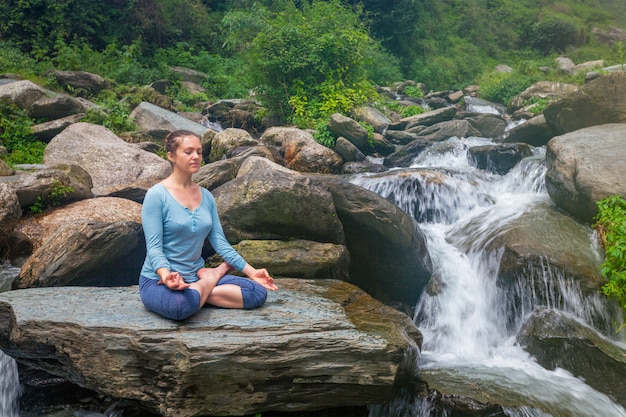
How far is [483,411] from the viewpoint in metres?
4.07

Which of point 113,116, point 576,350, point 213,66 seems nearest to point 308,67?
point 113,116

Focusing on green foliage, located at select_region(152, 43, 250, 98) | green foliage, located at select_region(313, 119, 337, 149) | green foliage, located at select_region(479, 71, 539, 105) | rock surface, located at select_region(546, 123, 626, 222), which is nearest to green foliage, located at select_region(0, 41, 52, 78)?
green foliage, located at select_region(152, 43, 250, 98)

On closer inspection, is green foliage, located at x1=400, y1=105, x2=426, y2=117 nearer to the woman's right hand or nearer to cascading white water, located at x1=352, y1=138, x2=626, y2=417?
cascading white water, located at x1=352, y1=138, x2=626, y2=417

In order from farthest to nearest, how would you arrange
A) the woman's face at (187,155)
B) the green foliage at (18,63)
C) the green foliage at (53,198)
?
the green foliage at (18,63), the green foliage at (53,198), the woman's face at (187,155)

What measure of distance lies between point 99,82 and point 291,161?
8.23m

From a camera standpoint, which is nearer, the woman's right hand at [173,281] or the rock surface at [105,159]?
the woman's right hand at [173,281]

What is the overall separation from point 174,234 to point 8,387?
2134 mm

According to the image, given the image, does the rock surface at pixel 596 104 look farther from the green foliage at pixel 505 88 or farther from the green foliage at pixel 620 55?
the green foliage at pixel 505 88

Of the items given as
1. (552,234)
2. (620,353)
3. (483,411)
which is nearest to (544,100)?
(552,234)

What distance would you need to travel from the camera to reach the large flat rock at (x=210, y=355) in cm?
343

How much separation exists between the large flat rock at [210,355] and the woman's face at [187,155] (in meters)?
1.12

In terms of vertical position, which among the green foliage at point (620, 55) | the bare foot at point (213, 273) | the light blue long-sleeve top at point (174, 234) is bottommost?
the bare foot at point (213, 273)

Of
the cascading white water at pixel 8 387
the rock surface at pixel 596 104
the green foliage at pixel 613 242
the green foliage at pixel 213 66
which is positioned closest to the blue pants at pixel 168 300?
the cascading white water at pixel 8 387

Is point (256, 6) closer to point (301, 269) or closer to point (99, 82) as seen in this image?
point (99, 82)
